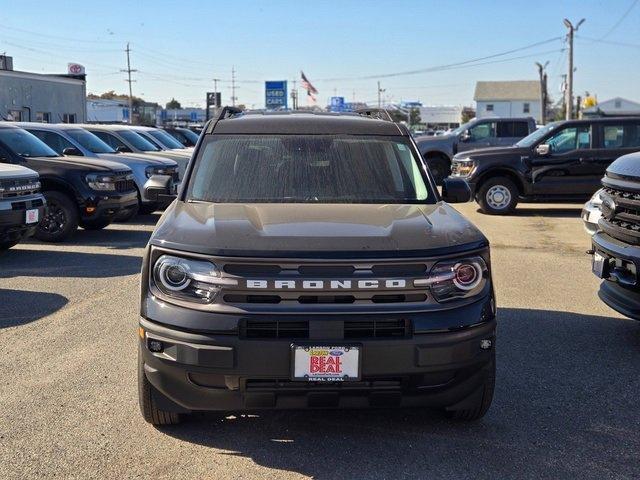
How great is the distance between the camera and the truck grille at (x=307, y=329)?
3471 millimetres

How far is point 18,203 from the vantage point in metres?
8.99

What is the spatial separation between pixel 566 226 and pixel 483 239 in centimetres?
1023

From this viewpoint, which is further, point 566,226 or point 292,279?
point 566,226

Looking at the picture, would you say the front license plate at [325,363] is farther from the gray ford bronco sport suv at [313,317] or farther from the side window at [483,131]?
the side window at [483,131]

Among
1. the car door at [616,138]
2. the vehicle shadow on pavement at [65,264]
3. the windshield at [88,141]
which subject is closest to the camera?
the vehicle shadow on pavement at [65,264]

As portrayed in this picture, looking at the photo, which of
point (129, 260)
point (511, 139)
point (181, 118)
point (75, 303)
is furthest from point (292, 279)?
Answer: point (181, 118)

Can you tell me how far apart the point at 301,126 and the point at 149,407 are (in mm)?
2323

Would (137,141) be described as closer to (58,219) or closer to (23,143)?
(23,143)

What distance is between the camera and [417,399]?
3.64 m

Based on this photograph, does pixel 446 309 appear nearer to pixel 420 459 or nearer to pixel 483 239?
pixel 483 239

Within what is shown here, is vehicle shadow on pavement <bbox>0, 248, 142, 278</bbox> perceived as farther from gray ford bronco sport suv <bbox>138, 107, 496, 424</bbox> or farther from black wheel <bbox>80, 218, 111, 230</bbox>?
gray ford bronco sport suv <bbox>138, 107, 496, 424</bbox>

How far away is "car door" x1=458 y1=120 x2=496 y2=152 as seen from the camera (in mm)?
20625

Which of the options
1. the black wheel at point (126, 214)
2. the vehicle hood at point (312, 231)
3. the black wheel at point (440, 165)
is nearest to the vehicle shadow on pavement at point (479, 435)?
the vehicle hood at point (312, 231)

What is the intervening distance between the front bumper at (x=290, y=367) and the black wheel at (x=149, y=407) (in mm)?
140
